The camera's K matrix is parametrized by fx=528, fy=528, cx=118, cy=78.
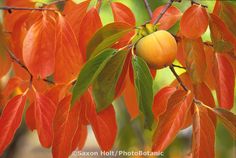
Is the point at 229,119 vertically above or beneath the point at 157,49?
beneath

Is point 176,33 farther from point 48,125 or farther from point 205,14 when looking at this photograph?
point 48,125

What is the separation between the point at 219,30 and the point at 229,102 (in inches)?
5.2

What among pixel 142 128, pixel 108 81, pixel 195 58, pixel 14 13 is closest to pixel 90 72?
pixel 108 81

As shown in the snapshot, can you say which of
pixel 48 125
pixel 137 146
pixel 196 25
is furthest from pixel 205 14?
pixel 137 146

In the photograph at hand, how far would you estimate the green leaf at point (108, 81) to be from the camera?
609mm

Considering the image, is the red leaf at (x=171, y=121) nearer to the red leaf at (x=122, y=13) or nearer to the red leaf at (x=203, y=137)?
the red leaf at (x=203, y=137)

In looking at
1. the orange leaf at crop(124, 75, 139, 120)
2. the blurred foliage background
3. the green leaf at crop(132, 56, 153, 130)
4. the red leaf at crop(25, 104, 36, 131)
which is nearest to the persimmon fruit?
the green leaf at crop(132, 56, 153, 130)

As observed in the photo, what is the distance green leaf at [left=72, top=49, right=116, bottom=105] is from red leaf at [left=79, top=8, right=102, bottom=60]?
3.8 inches

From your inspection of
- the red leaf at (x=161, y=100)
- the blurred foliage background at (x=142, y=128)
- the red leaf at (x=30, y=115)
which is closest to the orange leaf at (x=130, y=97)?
the red leaf at (x=161, y=100)

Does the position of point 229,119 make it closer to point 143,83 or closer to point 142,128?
point 143,83

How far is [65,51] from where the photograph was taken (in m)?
0.68

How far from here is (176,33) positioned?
733mm

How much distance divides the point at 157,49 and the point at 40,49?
168mm

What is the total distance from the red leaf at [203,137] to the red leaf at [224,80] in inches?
3.1
